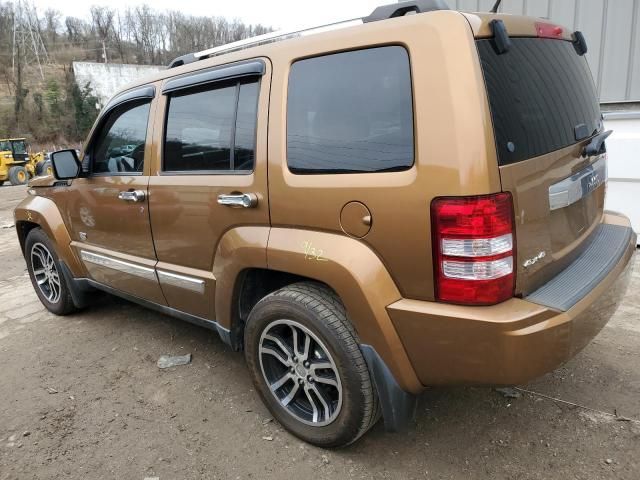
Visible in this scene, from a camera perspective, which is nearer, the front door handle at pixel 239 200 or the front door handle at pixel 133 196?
the front door handle at pixel 239 200

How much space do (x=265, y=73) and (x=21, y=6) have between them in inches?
2323

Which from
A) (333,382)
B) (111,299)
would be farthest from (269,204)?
(111,299)

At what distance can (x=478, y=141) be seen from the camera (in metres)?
1.81

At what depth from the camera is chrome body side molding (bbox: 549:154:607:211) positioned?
2.12 m

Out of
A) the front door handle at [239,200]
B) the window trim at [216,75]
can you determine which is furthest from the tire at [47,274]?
the front door handle at [239,200]

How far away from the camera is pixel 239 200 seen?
2504 mm

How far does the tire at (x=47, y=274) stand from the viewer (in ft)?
14.1

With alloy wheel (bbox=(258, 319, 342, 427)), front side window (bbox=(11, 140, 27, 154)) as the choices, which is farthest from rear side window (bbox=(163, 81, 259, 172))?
front side window (bbox=(11, 140, 27, 154))

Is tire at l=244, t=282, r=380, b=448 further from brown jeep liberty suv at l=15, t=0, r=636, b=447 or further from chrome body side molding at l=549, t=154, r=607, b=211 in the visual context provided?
chrome body side molding at l=549, t=154, r=607, b=211

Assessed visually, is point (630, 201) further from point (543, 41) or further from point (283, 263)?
point (283, 263)

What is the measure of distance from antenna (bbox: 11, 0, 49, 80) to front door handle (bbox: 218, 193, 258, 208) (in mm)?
51091

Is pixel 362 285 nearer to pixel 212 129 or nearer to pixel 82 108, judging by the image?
pixel 212 129

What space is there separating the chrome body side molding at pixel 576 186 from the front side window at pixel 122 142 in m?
2.42

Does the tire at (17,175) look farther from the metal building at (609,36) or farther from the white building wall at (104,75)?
the white building wall at (104,75)
